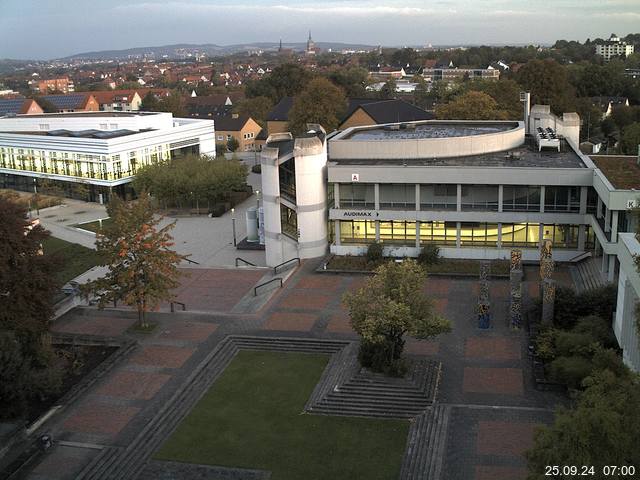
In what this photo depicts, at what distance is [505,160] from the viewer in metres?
40.3

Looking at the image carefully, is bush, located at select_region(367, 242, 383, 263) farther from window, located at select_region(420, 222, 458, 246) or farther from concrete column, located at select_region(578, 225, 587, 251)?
concrete column, located at select_region(578, 225, 587, 251)

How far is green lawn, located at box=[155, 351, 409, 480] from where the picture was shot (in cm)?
2025

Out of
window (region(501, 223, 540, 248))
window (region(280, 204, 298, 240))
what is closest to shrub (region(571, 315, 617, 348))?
window (region(501, 223, 540, 248))

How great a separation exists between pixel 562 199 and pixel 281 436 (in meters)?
22.2

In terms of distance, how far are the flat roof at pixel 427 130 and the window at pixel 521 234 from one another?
8.98m

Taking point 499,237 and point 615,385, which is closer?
point 615,385

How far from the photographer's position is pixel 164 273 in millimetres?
30062

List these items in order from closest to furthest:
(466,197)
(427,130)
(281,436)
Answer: (281,436), (466,197), (427,130)

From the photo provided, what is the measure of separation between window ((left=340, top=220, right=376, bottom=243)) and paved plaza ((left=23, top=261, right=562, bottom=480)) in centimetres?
291

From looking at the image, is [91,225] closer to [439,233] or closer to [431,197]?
[431,197]

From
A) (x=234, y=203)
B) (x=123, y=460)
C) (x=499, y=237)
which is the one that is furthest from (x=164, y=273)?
(x=234, y=203)

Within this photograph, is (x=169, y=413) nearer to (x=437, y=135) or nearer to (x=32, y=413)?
(x=32, y=413)

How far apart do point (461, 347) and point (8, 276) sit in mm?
17006

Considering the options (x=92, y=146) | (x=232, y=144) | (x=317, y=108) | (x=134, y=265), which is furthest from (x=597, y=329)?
(x=232, y=144)
